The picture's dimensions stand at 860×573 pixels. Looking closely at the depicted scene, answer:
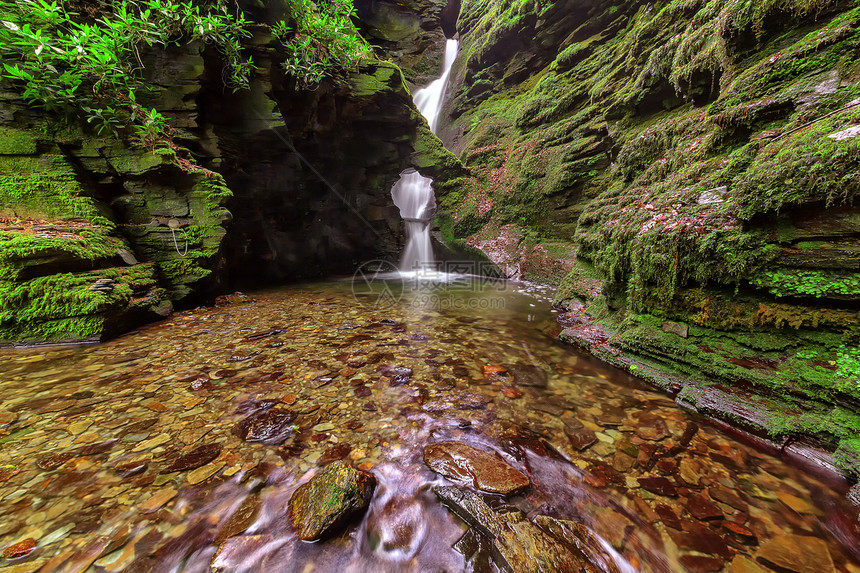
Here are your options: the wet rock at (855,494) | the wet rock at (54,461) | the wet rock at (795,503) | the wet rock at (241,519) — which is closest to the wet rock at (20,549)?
the wet rock at (54,461)

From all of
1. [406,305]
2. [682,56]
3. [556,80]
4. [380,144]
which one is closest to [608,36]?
[556,80]

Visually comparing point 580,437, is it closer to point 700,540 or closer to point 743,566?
point 700,540

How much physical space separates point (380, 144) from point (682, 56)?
10.2 metres

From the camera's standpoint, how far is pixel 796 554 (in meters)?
1.42

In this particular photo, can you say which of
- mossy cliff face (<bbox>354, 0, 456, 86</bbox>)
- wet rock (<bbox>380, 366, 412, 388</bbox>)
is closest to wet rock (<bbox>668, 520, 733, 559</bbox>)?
wet rock (<bbox>380, 366, 412, 388</bbox>)

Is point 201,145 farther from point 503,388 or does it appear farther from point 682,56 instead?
point 682,56

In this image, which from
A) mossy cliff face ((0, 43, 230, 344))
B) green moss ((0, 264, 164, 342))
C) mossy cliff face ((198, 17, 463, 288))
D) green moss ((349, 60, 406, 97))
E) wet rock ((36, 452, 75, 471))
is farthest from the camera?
green moss ((349, 60, 406, 97))

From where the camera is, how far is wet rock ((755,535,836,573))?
1373mm

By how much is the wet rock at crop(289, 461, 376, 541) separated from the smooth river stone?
483 millimetres

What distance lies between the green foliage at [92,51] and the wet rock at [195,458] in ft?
20.2

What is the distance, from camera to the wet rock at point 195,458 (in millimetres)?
1836

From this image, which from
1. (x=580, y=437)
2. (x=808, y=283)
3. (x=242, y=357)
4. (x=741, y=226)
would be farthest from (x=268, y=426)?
(x=741, y=226)

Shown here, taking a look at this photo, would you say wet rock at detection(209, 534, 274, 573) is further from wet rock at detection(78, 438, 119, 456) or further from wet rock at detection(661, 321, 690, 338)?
wet rock at detection(661, 321, 690, 338)

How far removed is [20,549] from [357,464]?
1.57 meters
